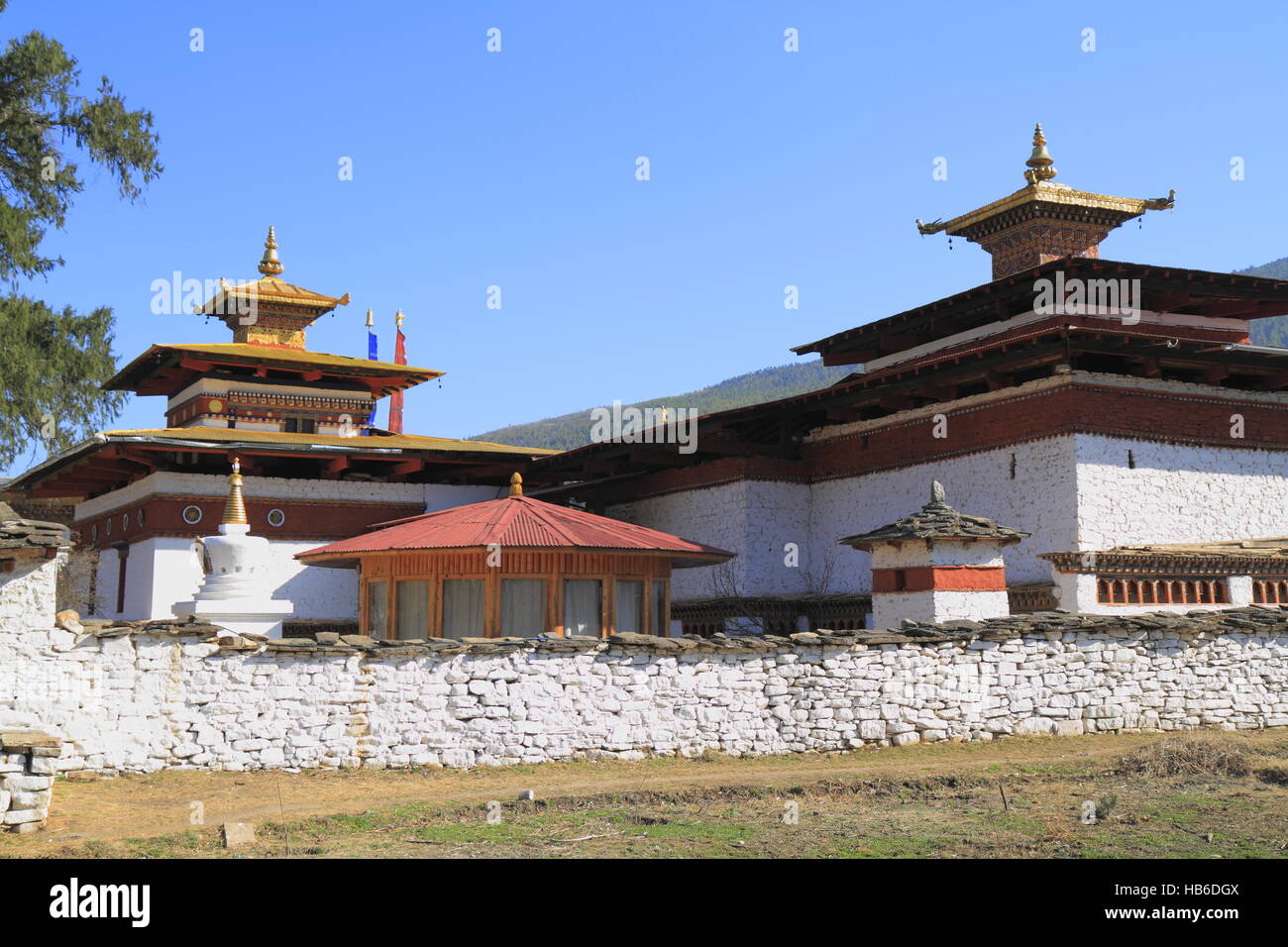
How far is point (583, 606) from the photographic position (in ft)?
60.7

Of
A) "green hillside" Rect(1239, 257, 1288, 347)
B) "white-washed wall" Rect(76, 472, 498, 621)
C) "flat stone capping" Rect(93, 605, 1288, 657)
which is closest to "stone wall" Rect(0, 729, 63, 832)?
"flat stone capping" Rect(93, 605, 1288, 657)

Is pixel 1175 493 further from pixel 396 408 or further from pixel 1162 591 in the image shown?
pixel 396 408

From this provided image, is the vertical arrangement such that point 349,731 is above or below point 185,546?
below

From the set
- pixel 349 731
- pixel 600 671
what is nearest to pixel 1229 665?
pixel 600 671

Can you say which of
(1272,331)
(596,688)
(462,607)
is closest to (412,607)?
(462,607)

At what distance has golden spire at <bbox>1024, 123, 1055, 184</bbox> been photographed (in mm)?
25406

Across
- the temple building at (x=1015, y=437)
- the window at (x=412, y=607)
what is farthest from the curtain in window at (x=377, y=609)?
the temple building at (x=1015, y=437)

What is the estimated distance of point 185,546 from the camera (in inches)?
948

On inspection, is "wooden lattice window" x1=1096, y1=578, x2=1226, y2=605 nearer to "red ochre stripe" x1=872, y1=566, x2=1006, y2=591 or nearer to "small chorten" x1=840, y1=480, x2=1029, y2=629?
"small chorten" x1=840, y1=480, x2=1029, y2=629

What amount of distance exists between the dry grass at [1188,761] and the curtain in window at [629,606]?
7.72 meters

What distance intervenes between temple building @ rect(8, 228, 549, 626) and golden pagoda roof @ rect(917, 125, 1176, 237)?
10567mm

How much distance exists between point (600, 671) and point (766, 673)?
1865 mm
